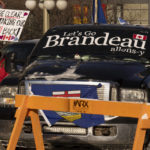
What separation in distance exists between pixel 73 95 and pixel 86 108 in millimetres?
2217

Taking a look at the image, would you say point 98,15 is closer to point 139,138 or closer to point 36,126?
point 36,126

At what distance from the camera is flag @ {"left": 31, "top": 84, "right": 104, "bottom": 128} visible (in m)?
7.43

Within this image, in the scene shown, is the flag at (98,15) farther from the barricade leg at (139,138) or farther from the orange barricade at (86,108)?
the barricade leg at (139,138)

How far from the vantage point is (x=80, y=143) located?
24.8 feet

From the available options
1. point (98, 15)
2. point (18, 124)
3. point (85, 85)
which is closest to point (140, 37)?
point (85, 85)

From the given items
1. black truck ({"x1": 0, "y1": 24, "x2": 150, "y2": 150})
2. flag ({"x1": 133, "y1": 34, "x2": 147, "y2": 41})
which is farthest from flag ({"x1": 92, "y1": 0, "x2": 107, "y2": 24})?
black truck ({"x1": 0, "y1": 24, "x2": 150, "y2": 150})

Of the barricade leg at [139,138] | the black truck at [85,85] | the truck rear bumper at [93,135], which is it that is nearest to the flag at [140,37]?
the black truck at [85,85]

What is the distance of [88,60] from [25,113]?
314 cm

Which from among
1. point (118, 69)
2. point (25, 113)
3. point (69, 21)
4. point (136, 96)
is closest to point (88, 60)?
point (118, 69)

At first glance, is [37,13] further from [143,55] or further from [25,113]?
[25,113]

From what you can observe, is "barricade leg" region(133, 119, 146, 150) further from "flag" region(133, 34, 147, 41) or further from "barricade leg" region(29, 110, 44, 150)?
"flag" region(133, 34, 147, 41)

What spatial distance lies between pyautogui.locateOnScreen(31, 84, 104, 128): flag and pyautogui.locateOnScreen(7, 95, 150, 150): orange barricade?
4.66ft

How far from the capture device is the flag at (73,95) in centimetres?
743

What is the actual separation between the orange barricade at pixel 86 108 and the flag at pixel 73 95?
55.9 inches
